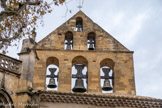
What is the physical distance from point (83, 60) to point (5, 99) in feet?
16.2

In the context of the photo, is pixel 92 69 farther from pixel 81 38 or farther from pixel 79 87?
pixel 81 38

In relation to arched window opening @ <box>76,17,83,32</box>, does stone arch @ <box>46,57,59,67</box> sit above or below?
below

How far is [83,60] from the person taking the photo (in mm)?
15875

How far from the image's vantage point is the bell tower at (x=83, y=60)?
48.9 ft

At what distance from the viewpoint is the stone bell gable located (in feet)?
52.5

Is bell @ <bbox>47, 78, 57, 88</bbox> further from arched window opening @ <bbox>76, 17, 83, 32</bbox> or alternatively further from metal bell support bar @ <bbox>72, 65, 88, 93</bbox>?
arched window opening @ <bbox>76, 17, 83, 32</bbox>

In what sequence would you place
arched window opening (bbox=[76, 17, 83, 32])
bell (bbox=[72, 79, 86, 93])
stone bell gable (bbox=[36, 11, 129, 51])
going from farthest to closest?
arched window opening (bbox=[76, 17, 83, 32]) < stone bell gable (bbox=[36, 11, 129, 51]) < bell (bbox=[72, 79, 86, 93])

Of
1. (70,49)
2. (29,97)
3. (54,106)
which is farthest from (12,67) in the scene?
(70,49)

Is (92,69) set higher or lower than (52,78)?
higher

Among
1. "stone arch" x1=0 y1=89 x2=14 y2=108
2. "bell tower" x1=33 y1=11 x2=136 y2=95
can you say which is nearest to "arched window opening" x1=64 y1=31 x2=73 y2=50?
"bell tower" x1=33 y1=11 x2=136 y2=95

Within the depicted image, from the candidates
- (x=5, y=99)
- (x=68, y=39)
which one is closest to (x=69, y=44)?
(x=68, y=39)

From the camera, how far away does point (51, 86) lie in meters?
14.9

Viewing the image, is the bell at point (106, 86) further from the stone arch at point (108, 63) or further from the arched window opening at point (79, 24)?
the arched window opening at point (79, 24)

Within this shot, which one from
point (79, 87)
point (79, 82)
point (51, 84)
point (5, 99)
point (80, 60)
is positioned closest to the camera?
point (5, 99)
